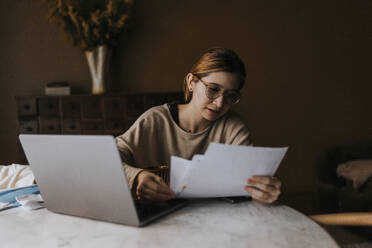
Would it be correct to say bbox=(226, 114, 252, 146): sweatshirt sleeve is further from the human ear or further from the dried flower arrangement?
the dried flower arrangement

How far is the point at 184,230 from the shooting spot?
0.73m

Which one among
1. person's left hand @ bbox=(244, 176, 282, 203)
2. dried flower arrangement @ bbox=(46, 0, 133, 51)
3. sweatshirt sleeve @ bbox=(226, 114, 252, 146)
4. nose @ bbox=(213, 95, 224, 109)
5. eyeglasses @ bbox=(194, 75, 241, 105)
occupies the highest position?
dried flower arrangement @ bbox=(46, 0, 133, 51)

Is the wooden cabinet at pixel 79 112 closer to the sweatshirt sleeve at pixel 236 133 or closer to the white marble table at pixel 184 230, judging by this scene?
the sweatshirt sleeve at pixel 236 133

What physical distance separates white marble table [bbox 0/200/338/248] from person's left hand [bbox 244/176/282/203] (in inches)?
1.2

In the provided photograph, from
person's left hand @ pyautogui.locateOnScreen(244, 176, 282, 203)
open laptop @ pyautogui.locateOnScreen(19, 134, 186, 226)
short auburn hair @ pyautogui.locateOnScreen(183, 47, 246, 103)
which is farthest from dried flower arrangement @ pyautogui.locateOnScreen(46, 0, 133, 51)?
person's left hand @ pyautogui.locateOnScreen(244, 176, 282, 203)

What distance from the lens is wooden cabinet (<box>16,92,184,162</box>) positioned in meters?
2.68

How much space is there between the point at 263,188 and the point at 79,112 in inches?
84.9

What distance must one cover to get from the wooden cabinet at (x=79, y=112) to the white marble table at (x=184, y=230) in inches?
74.4

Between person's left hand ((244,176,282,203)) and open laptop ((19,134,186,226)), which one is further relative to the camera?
person's left hand ((244,176,282,203))

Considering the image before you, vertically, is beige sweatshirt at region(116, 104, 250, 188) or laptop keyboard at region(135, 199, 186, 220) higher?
beige sweatshirt at region(116, 104, 250, 188)

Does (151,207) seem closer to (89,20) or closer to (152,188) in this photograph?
(152,188)

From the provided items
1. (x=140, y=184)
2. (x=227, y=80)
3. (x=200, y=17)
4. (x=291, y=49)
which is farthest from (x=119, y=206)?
(x=291, y=49)

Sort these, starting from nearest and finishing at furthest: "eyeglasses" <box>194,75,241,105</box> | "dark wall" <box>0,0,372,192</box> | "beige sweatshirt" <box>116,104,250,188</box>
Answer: "eyeglasses" <box>194,75,241,105</box>, "beige sweatshirt" <box>116,104,250,188</box>, "dark wall" <box>0,0,372,192</box>

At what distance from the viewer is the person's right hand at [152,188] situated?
2.83 feet
